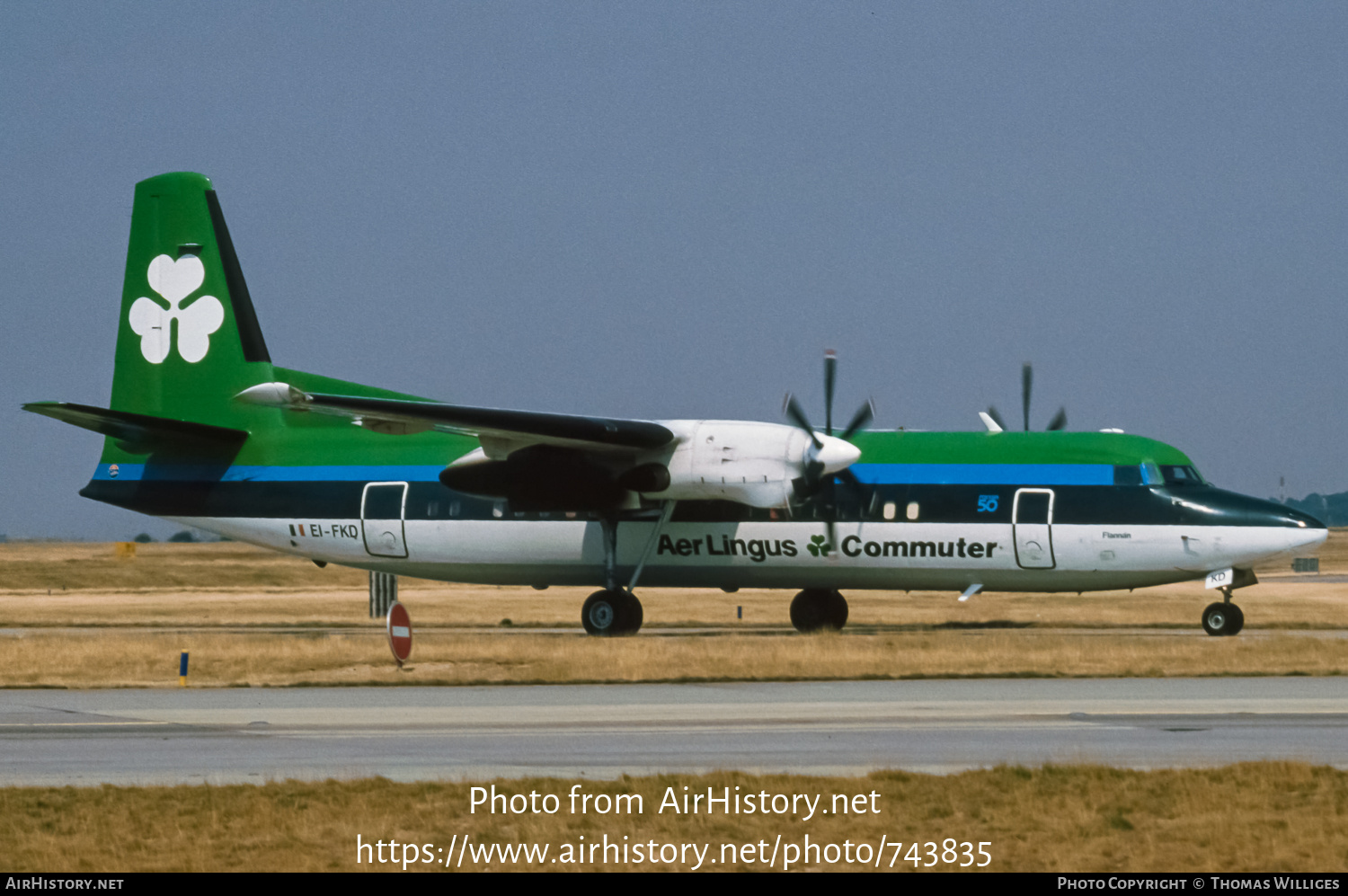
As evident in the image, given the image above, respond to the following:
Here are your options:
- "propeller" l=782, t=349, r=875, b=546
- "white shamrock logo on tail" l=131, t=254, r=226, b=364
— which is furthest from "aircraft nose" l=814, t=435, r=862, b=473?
"white shamrock logo on tail" l=131, t=254, r=226, b=364

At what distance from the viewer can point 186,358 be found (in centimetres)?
3656

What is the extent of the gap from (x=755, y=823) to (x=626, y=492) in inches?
773

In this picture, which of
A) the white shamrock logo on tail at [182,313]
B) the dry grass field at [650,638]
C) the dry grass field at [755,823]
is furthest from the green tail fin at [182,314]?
the dry grass field at [755,823]

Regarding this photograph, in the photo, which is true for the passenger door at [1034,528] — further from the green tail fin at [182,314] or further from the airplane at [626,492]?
the green tail fin at [182,314]

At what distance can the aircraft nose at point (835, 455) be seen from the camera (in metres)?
29.3

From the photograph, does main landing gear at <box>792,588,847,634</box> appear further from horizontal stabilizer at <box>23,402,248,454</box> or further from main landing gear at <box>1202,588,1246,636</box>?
horizontal stabilizer at <box>23,402,248,454</box>

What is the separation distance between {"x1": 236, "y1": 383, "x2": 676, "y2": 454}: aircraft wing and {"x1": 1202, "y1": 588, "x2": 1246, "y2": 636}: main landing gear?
11.5m

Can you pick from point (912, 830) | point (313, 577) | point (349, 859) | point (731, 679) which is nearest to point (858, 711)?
point (731, 679)

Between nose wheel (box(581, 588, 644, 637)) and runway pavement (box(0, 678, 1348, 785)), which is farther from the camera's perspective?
nose wheel (box(581, 588, 644, 637))

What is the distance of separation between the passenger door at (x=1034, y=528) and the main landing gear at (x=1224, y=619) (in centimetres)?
374

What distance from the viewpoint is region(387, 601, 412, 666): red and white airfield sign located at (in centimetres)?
2436

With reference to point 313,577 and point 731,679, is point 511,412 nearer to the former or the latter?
point 731,679

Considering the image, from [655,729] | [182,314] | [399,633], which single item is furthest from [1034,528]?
[182,314]

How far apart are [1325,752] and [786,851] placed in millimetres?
6902
